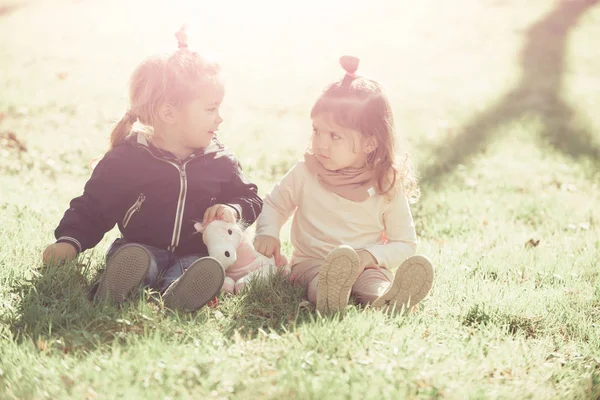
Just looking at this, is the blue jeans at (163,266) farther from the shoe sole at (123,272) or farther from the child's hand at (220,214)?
the child's hand at (220,214)

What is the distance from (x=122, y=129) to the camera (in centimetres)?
373

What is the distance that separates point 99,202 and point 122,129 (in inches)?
17.6

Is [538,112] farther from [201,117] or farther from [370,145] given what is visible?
[201,117]

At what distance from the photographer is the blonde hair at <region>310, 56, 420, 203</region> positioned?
11.2 ft

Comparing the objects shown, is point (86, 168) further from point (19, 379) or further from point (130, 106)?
point (19, 379)

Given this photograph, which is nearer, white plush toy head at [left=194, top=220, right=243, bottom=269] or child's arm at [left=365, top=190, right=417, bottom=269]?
white plush toy head at [left=194, top=220, right=243, bottom=269]

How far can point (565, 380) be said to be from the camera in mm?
2770

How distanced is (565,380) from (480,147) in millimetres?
5092

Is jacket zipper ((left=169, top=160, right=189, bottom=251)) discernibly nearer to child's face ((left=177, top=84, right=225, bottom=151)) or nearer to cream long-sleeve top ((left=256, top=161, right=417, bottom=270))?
child's face ((left=177, top=84, right=225, bottom=151))

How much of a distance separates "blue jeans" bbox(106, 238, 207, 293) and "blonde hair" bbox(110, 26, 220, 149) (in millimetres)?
730

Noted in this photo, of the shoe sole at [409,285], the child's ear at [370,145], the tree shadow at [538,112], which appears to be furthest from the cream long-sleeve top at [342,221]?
the tree shadow at [538,112]

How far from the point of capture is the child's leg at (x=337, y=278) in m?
2.96

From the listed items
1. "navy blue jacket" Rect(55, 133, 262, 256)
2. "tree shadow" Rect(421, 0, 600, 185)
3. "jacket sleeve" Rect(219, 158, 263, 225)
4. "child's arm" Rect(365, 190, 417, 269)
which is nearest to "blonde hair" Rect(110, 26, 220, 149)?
"navy blue jacket" Rect(55, 133, 262, 256)

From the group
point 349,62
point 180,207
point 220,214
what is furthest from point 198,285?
point 349,62
